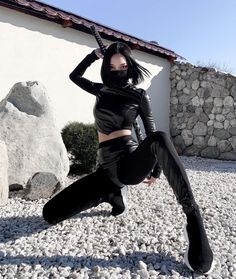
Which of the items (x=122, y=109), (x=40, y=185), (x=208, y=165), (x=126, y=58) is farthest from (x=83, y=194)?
(x=208, y=165)

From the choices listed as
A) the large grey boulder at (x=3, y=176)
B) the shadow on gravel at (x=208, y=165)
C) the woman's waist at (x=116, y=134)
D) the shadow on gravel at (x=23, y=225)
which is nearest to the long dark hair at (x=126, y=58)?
the woman's waist at (x=116, y=134)

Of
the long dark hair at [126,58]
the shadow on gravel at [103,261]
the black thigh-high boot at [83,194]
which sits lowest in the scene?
the shadow on gravel at [103,261]

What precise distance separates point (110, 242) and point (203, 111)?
6.91m

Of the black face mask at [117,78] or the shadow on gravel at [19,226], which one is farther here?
the shadow on gravel at [19,226]

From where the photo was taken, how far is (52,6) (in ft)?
23.1

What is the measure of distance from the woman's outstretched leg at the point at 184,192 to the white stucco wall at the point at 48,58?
163 inches

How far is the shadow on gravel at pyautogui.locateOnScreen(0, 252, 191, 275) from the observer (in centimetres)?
207

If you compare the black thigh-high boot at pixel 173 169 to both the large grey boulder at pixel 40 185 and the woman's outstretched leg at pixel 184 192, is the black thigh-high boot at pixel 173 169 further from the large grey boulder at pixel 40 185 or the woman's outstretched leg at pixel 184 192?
the large grey boulder at pixel 40 185

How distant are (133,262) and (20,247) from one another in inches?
30.3

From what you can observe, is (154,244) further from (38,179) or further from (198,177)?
(198,177)

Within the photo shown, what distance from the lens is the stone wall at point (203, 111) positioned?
8609mm

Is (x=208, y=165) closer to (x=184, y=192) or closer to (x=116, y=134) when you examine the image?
(x=116, y=134)

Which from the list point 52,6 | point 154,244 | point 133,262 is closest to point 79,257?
point 133,262

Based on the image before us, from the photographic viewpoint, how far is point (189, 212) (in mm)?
2023
